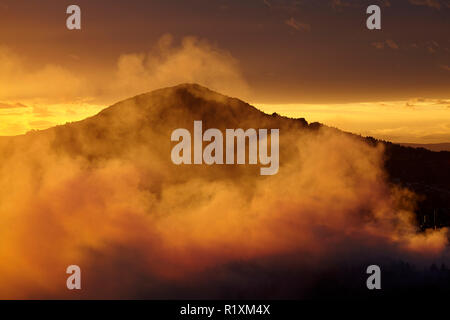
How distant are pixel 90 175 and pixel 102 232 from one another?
511 inches

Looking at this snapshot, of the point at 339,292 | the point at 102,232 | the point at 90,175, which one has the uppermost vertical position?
the point at 90,175

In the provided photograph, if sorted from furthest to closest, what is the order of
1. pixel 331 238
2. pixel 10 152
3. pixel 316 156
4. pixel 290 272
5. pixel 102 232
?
1. pixel 316 156
2. pixel 10 152
3. pixel 331 238
4. pixel 290 272
5. pixel 102 232

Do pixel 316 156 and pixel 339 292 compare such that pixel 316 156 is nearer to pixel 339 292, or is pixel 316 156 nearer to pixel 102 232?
pixel 339 292

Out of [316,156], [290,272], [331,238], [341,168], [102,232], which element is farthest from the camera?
[316,156]

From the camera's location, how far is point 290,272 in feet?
433

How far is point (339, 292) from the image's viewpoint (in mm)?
120688

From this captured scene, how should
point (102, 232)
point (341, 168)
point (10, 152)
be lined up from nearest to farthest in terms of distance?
1. point (102, 232)
2. point (10, 152)
3. point (341, 168)

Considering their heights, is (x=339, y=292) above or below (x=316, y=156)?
below

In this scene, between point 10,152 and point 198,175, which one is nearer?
point 10,152

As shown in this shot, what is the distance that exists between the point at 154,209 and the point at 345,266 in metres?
40.7

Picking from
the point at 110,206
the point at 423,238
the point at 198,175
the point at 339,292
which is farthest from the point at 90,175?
the point at 423,238

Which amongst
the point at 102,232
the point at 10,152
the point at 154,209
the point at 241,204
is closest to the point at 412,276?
the point at 241,204

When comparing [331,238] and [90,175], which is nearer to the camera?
[90,175]

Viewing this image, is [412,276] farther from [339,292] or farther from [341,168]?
[341,168]
